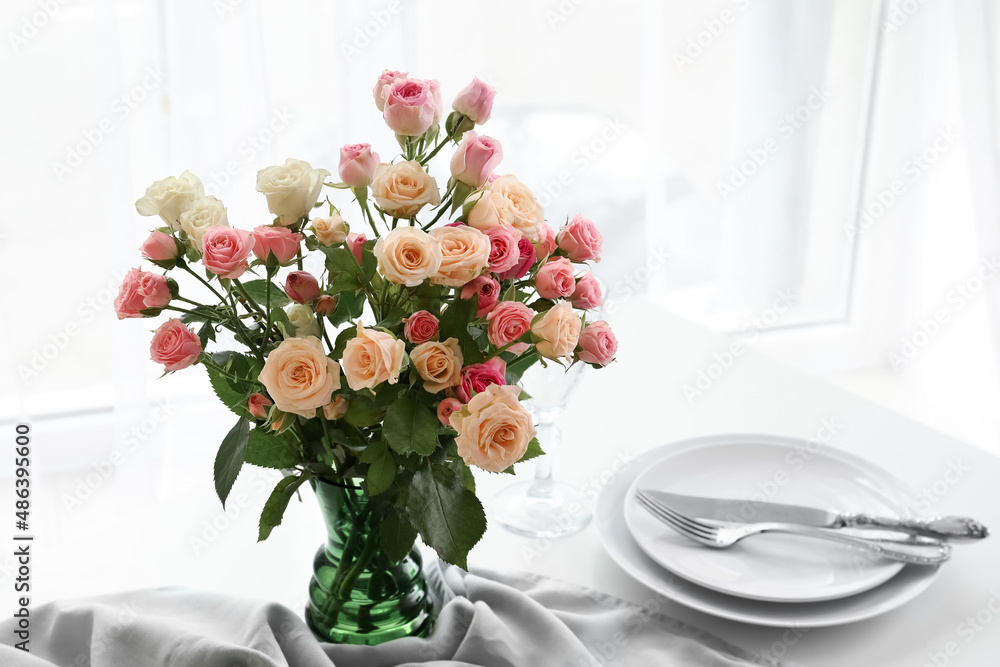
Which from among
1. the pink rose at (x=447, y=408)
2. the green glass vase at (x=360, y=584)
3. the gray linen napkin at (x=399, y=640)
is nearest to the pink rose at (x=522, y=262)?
the pink rose at (x=447, y=408)

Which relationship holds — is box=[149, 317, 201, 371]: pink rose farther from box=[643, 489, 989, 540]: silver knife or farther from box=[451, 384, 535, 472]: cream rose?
box=[643, 489, 989, 540]: silver knife

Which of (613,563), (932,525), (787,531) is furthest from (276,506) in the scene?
(932,525)

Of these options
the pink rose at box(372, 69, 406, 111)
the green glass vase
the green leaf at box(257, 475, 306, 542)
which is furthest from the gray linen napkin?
the pink rose at box(372, 69, 406, 111)

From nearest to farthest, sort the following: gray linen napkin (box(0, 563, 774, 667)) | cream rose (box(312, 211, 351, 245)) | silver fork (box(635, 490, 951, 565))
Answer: cream rose (box(312, 211, 351, 245)), gray linen napkin (box(0, 563, 774, 667)), silver fork (box(635, 490, 951, 565))

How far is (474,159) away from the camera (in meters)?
0.63

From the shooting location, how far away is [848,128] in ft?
9.06

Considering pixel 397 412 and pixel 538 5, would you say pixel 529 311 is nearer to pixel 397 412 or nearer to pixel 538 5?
pixel 397 412

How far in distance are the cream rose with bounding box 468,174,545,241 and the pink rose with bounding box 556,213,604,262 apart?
0.07 ft

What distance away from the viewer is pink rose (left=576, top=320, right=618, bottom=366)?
643 mm

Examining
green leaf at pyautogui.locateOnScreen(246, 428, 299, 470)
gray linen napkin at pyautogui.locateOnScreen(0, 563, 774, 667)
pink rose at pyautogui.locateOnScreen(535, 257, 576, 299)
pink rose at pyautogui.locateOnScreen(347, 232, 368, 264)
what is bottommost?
gray linen napkin at pyautogui.locateOnScreen(0, 563, 774, 667)

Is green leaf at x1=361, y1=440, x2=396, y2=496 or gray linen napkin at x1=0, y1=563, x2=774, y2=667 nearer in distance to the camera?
green leaf at x1=361, y1=440, x2=396, y2=496

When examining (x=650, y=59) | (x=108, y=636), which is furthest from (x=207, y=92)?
(x=108, y=636)

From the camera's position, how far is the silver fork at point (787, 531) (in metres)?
0.88

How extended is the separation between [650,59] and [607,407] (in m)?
1.46
